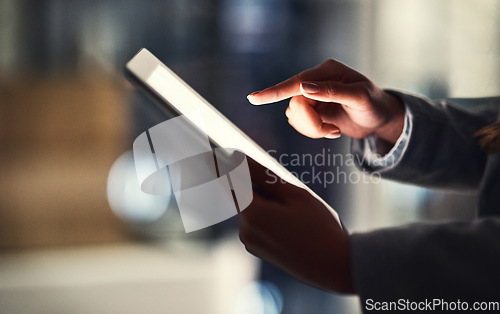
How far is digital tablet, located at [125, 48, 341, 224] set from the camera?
270 millimetres

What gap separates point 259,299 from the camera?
0.74 meters

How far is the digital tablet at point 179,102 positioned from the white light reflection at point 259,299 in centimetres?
39

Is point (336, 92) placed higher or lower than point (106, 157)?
higher

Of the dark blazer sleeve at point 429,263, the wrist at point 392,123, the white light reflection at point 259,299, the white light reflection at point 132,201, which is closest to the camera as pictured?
the dark blazer sleeve at point 429,263

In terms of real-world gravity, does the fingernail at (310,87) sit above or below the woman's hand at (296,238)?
above

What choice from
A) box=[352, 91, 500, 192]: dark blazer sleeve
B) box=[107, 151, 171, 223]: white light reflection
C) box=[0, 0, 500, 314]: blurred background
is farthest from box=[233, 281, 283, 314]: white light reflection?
box=[352, 91, 500, 192]: dark blazer sleeve

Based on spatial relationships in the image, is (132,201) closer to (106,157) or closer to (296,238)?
(106,157)

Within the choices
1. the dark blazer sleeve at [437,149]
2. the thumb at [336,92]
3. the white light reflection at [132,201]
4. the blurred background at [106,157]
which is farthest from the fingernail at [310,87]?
the white light reflection at [132,201]

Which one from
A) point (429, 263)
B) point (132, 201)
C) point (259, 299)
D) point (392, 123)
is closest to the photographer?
point (429, 263)

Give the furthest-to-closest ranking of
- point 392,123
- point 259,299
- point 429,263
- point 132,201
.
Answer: point 132,201 → point 259,299 → point 392,123 → point 429,263

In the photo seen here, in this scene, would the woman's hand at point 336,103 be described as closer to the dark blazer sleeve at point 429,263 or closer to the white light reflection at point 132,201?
the dark blazer sleeve at point 429,263

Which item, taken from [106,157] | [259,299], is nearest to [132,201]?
[106,157]

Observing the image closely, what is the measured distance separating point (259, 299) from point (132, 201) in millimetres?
331

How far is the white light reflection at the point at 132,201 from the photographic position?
838 mm
